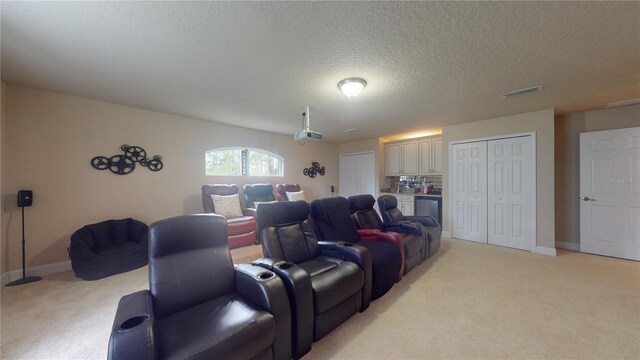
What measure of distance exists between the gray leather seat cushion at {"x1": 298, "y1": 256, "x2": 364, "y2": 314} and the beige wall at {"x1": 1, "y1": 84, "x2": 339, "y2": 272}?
134 inches

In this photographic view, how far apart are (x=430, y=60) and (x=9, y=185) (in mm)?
5371

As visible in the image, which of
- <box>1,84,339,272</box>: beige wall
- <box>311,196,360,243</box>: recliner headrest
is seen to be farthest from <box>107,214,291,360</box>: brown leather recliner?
<box>1,84,339,272</box>: beige wall

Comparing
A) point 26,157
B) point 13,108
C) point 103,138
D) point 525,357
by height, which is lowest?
point 525,357

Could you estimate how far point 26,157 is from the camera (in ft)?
10.4

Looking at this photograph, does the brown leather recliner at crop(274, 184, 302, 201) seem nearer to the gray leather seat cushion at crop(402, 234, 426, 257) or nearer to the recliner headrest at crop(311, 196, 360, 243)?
the recliner headrest at crop(311, 196, 360, 243)

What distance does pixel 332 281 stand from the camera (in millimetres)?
1996

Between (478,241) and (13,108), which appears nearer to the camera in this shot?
(13,108)

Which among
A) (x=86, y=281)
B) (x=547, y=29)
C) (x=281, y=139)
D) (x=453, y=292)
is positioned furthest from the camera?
(x=281, y=139)

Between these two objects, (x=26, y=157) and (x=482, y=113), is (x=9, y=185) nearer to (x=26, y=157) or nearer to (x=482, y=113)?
(x=26, y=157)

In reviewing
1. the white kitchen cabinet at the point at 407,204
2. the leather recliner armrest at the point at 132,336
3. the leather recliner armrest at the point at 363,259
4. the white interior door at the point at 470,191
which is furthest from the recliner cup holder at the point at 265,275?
the white kitchen cabinet at the point at 407,204

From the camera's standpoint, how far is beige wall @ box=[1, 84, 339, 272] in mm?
3094

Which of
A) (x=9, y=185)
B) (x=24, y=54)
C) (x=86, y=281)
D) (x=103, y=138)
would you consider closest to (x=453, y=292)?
(x=86, y=281)

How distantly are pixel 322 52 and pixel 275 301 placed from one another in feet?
7.17

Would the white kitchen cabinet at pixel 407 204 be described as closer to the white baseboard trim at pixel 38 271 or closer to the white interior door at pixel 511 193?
the white interior door at pixel 511 193
